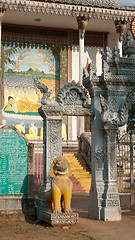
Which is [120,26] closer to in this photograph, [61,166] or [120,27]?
[120,27]

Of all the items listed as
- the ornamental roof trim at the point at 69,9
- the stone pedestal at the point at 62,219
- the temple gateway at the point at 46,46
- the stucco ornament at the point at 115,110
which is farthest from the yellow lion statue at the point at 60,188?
the ornamental roof trim at the point at 69,9

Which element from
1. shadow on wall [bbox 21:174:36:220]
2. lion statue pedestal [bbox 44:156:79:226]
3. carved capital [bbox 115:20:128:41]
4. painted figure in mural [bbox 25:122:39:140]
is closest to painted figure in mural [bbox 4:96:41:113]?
painted figure in mural [bbox 25:122:39:140]

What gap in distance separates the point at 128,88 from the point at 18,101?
51.4ft

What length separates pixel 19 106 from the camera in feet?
80.6

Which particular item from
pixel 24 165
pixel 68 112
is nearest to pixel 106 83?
pixel 68 112

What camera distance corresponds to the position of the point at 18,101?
2470 centimetres

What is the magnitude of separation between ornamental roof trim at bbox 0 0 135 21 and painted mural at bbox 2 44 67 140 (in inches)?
146

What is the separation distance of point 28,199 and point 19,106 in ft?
51.7

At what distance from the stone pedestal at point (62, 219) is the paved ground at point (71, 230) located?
0.12m

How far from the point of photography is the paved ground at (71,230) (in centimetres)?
723

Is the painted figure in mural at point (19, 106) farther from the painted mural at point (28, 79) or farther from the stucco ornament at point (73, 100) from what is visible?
the stucco ornament at point (73, 100)

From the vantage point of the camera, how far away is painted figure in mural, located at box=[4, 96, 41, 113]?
79.9 feet

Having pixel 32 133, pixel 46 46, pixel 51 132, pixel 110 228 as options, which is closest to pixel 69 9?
pixel 46 46

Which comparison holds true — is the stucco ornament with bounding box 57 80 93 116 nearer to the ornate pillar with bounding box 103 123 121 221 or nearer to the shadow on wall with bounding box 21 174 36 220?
the ornate pillar with bounding box 103 123 121 221
